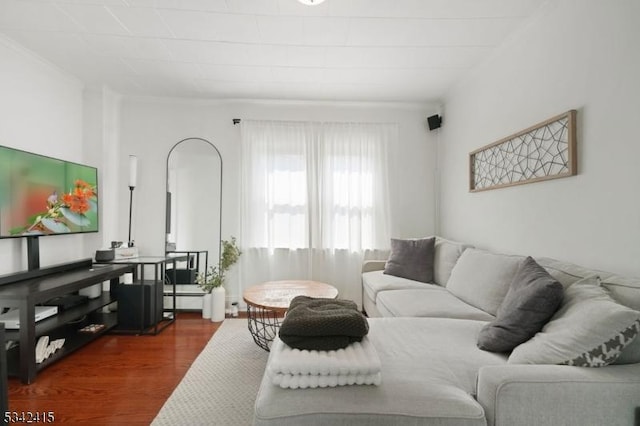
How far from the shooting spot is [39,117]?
2.90m

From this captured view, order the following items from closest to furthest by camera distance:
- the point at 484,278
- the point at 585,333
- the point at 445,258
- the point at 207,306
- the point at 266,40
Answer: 1. the point at 585,333
2. the point at 484,278
3. the point at 266,40
4. the point at 445,258
5. the point at 207,306

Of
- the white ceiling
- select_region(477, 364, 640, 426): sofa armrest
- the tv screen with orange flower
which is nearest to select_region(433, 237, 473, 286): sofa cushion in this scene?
the white ceiling

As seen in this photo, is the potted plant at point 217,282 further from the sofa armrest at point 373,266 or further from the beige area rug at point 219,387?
the sofa armrest at point 373,266

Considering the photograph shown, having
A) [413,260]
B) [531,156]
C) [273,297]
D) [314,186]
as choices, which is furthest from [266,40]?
[413,260]

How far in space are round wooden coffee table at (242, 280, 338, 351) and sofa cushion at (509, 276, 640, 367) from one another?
1540 millimetres

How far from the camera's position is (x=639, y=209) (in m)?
1.54

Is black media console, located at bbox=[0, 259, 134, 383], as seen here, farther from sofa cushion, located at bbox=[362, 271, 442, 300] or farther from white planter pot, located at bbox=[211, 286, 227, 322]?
sofa cushion, located at bbox=[362, 271, 442, 300]

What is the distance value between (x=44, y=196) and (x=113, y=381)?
1718 mm

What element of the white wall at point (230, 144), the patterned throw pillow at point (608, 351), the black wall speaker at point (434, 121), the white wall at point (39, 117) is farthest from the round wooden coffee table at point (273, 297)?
the black wall speaker at point (434, 121)

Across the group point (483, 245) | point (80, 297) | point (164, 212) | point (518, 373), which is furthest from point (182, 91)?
point (518, 373)

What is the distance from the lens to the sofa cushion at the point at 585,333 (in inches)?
45.1

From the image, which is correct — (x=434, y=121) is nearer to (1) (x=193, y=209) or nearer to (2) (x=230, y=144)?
(2) (x=230, y=144)

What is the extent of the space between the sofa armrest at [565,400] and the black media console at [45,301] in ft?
8.96

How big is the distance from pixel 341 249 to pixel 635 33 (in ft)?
9.82
